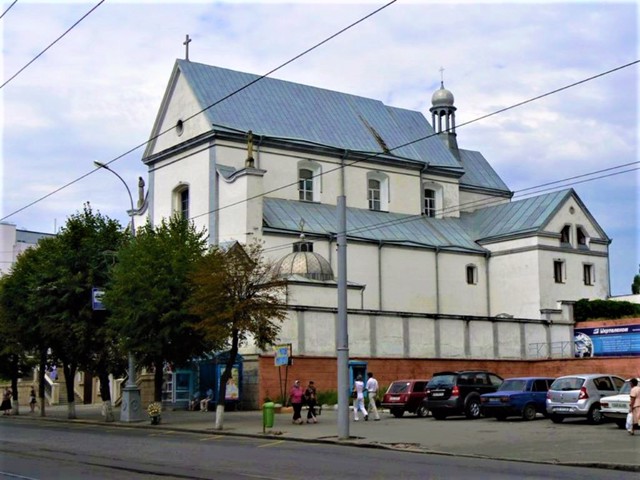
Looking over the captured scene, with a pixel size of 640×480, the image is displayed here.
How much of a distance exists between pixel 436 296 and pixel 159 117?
69.4 ft

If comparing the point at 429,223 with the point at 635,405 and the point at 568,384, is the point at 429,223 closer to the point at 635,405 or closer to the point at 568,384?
the point at 568,384

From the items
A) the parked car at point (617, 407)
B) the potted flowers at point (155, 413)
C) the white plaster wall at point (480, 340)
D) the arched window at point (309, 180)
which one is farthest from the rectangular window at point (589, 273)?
the potted flowers at point (155, 413)

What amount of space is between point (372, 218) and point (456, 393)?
2845cm

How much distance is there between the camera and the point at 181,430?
32.8m

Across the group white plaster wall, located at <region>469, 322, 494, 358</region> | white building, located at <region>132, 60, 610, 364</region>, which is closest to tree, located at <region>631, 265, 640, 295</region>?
white building, located at <region>132, 60, 610, 364</region>

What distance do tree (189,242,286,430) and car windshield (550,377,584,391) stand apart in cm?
986

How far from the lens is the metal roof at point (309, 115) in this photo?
58625 millimetres

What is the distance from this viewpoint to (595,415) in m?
29.7

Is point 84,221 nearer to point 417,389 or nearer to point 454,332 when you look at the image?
point 417,389

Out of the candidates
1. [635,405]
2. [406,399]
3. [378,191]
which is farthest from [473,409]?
[378,191]

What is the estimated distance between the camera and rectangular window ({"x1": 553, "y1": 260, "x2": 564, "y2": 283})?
202 feet

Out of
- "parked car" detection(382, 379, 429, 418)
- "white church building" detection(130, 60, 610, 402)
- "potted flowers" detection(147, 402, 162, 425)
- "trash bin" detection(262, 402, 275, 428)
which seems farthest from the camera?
"white church building" detection(130, 60, 610, 402)

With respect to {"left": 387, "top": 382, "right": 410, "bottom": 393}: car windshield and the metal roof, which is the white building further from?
{"left": 387, "top": 382, "right": 410, "bottom": 393}: car windshield

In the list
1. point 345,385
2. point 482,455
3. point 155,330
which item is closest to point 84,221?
point 155,330
